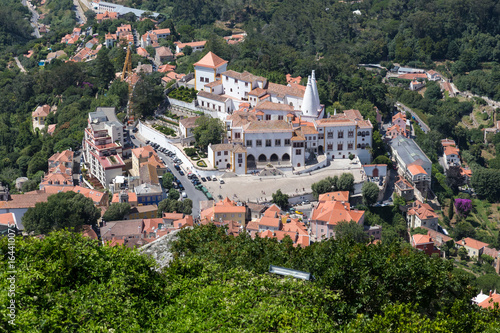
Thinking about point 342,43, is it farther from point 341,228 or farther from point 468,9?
point 341,228

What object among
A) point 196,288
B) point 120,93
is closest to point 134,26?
point 120,93

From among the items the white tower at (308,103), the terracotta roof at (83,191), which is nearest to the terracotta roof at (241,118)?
the white tower at (308,103)

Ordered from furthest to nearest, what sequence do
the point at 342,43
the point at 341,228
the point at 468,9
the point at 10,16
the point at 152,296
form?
the point at 10,16, the point at 468,9, the point at 342,43, the point at 341,228, the point at 152,296

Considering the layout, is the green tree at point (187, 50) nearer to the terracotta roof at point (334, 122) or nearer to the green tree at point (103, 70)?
the green tree at point (103, 70)

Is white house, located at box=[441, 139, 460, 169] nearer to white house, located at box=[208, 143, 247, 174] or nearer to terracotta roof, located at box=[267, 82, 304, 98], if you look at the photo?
terracotta roof, located at box=[267, 82, 304, 98]

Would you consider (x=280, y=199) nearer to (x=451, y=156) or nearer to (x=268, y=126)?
(x=268, y=126)

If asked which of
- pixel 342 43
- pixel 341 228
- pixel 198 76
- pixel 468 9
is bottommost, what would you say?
pixel 341 228
